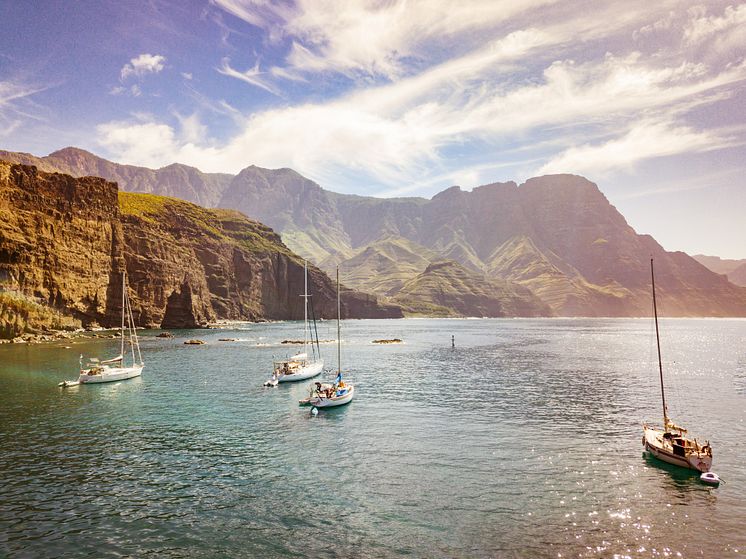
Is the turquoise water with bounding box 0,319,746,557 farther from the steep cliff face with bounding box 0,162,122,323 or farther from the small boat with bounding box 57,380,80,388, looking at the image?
the steep cliff face with bounding box 0,162,122,323

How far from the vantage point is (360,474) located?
3253 cm

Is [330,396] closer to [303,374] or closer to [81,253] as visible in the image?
[303,374]

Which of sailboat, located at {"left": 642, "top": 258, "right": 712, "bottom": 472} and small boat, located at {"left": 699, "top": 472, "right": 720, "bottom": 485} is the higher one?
sailboat, located at {"left": 642, "top": 258, "right": 712, "bottom": 472}

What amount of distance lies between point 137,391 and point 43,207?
11131cm

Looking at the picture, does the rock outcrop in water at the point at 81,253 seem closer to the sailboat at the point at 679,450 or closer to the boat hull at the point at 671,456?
the boat hull at the point at 671,456

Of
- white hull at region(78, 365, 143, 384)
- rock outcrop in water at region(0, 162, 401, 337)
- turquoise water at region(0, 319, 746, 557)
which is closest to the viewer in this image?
turquoise water at region(0, 319, 746, 557)

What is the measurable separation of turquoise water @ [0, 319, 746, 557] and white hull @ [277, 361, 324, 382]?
471 cm

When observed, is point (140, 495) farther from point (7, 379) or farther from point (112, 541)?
point (7, 379)

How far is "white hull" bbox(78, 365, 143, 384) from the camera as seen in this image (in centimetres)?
6719

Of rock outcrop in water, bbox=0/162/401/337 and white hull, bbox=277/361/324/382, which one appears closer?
white hull, bbox=277/361/324/382

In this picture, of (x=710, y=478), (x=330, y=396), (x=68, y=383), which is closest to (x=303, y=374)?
(x=330, y=396)

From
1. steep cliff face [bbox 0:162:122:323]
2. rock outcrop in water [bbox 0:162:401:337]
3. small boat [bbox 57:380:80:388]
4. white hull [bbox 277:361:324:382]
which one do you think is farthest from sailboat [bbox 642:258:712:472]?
steep cliff face [bbox 0:162:122:323]

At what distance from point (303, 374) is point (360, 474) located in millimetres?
43630

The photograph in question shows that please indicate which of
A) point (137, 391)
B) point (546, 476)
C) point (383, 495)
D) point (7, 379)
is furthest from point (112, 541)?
point (7, 379)
